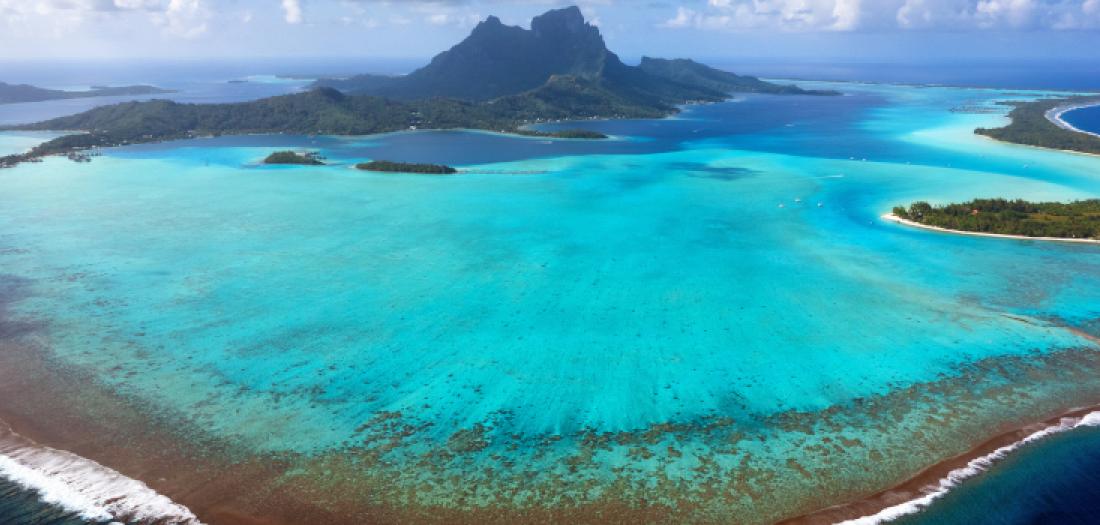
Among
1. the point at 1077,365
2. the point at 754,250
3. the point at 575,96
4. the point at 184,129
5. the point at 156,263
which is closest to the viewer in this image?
the point at 1077,365

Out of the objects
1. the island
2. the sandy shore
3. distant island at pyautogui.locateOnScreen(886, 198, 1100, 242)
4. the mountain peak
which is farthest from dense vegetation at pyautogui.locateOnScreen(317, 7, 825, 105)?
distant island at pyautogui.locateOnScreen(886, 198, 1100, 242)

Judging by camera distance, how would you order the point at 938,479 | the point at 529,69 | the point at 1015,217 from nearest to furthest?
the point at 938,479 < the point at 1015,217 < the point at 529,69

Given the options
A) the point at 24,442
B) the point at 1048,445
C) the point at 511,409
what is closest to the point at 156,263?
the point at 24,442

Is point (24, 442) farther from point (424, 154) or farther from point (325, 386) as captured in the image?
point (424, 154)

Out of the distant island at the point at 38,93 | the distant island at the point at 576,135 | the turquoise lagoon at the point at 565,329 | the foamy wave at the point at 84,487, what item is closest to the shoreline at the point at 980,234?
the turquoise lagoon at the point at 565,329

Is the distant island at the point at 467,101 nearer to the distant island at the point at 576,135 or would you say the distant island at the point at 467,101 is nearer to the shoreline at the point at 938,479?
the distant island at the point at 576,135

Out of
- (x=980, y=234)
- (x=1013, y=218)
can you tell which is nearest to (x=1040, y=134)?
(x=1013, y=218)

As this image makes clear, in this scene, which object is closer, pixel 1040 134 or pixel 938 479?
pixel 938 479

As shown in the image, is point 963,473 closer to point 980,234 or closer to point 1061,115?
point 980,234
